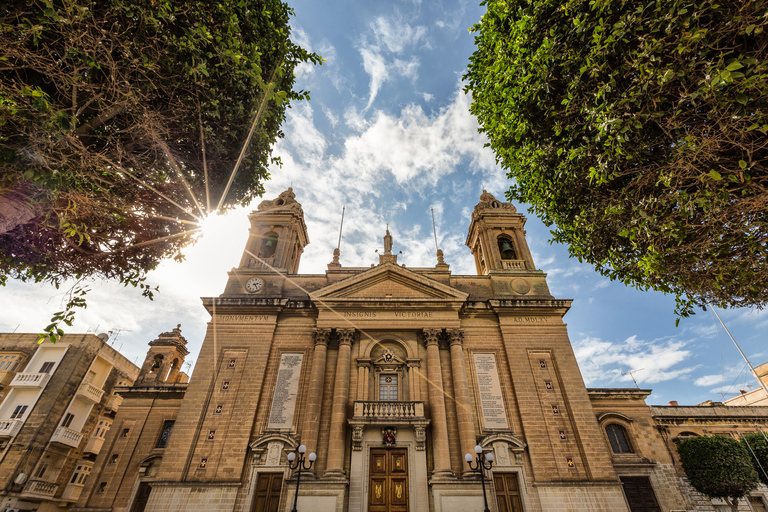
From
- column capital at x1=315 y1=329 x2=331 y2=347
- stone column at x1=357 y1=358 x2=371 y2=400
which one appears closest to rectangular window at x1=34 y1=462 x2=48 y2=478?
column capital at x1=315 y1=329 x2=331 y2=347

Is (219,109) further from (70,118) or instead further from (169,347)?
(169,347)

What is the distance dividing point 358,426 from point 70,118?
15751mm

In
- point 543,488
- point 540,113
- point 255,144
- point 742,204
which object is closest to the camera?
point 742,204

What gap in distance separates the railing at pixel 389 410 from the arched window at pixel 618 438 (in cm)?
1152

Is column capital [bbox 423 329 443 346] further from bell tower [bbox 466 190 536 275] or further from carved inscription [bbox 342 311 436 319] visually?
bell tower [bbox 466 190 536 275]

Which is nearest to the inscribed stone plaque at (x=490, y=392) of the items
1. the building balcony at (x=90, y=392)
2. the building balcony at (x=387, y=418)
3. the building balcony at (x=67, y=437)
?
the building balcony at (x=387, y=418)

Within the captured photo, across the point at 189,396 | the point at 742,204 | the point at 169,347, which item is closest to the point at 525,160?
the point at 742,204

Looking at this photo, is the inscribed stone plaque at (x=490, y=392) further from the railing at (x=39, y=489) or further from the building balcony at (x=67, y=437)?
the building balcony at (x=67, y=437)

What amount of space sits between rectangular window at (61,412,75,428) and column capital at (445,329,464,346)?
29625 millimetres

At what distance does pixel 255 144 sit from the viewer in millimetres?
11000

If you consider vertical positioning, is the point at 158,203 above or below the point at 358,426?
above

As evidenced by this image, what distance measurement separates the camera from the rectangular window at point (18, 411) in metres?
26.4

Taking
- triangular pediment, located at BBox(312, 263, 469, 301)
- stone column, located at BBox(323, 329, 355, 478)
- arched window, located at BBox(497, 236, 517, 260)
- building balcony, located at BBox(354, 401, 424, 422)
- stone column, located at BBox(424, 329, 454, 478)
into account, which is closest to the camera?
stone column, located at BBox(323, 329, 355, 478)

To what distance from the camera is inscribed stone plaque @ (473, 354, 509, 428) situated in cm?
1856
